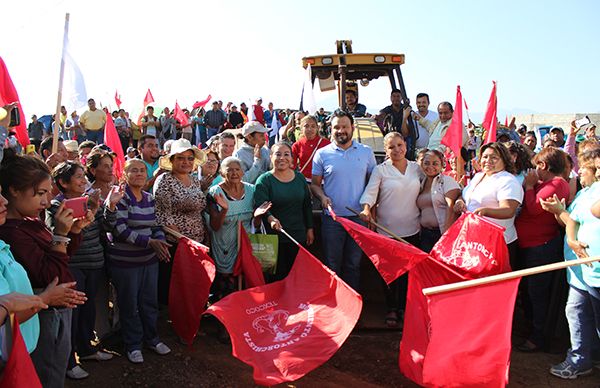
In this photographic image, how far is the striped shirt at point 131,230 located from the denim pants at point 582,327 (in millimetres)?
3364

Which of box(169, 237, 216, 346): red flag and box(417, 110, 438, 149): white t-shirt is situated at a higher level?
box(417, 110, 438, 149): white t-shirt

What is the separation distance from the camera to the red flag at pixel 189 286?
4.45 m

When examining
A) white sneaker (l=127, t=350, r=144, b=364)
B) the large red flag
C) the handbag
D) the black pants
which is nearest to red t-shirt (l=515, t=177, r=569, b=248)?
the large red flag

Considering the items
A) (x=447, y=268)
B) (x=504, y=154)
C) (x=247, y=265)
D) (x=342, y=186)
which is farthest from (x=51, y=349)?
(x=504, y=154)

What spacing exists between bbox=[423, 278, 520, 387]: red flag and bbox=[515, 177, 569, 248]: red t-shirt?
1.40 metres

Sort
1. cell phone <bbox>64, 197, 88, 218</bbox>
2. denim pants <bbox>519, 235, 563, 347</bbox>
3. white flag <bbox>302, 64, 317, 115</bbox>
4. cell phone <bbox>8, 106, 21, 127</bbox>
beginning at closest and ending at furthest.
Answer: cell phone <bbox>64, 197, 88, 218</bbox> → cell phone <bbox>8, 106, 21, 127</bbox> → denim pants <bbox>519, 235, 563, 347</bbox> → white flag <bbox>302, 64, 317, 115</bbox>

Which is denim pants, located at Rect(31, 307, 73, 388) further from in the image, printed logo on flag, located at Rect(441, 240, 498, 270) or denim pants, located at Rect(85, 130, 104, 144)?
denim pants, located at Rect(85, 130, 104, 144)

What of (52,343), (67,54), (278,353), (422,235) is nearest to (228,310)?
(278,353)

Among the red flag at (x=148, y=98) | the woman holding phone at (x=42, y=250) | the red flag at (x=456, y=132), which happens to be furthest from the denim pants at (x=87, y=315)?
A: the red flag at (x=148, y=98)

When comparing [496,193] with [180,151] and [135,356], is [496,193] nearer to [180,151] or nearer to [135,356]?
[180,151]

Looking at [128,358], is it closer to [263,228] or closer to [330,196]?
[263,228]

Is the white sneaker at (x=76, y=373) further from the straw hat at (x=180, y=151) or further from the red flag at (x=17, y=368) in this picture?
the straw hat at (x=180, y=151)

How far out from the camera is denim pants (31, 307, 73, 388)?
2908 millimetres

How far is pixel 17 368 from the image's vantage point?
2293 millimetres
